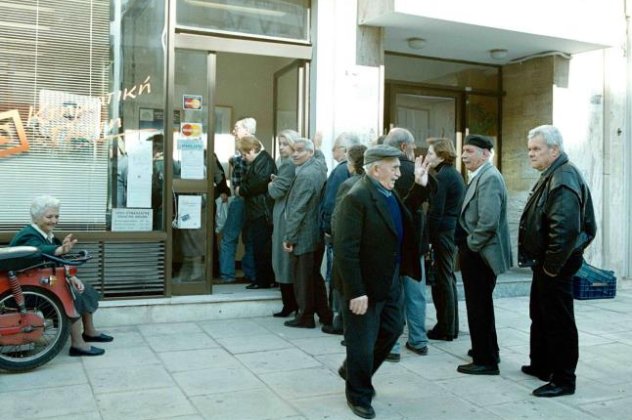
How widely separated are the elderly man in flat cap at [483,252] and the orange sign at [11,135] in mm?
4103

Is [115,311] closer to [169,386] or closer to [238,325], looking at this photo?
[238,325]

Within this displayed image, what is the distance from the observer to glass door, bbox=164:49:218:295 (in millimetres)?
7113

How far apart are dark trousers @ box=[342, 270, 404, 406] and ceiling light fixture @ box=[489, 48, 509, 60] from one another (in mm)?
5684

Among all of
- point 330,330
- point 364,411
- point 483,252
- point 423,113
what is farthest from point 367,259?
point 423,113

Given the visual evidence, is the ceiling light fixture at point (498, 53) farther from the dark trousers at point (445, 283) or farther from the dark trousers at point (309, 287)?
the dark trousers at point (309, 287)

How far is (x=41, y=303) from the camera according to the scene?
524 cm

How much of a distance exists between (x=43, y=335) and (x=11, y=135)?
2140 millimetres

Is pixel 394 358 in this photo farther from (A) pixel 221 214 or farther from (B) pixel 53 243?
(A) pixel 221 214

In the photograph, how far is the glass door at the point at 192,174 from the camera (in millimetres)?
7113

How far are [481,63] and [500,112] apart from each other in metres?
0.78

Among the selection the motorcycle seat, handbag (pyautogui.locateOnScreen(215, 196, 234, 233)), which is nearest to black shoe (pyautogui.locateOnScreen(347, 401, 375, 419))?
the motorcycle seat

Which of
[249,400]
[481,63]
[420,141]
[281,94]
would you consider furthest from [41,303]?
[481,63]

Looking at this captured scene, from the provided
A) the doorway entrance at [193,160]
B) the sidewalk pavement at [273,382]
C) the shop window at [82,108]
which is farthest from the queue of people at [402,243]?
the shop window at [82,108]

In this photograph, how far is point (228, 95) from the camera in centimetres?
984
